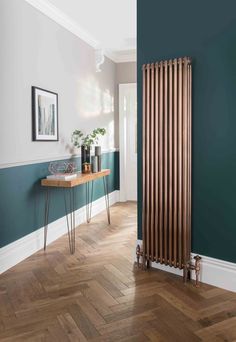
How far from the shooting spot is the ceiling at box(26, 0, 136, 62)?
3801mm

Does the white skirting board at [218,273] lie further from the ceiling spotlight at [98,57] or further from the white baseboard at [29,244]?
the ceiling spotlight at [98,57]

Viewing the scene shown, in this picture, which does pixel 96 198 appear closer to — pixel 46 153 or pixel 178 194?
pixel 46 153

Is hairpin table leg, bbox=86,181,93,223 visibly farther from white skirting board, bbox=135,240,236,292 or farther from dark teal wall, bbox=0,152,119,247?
white skirting board, bbox=135,240,236,292

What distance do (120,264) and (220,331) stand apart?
1.29 metres

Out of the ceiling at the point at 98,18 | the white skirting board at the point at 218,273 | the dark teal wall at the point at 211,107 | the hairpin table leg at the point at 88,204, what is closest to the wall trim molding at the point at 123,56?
the ceiling at the point at 98,18

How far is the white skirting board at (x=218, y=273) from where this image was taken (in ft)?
8.86

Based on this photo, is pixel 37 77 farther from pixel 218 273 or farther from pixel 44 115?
pixel 218 273

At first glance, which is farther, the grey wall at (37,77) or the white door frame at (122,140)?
the white door frame at (122,140)

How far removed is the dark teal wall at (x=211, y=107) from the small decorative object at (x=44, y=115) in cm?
143

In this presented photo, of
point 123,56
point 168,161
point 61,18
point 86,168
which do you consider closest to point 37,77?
point 61,18

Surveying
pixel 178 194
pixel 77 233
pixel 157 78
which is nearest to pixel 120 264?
pixel 178 194

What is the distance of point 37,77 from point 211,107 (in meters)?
1.92

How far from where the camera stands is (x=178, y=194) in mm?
2871

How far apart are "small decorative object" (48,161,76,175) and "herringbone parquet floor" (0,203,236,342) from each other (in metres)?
0.99
